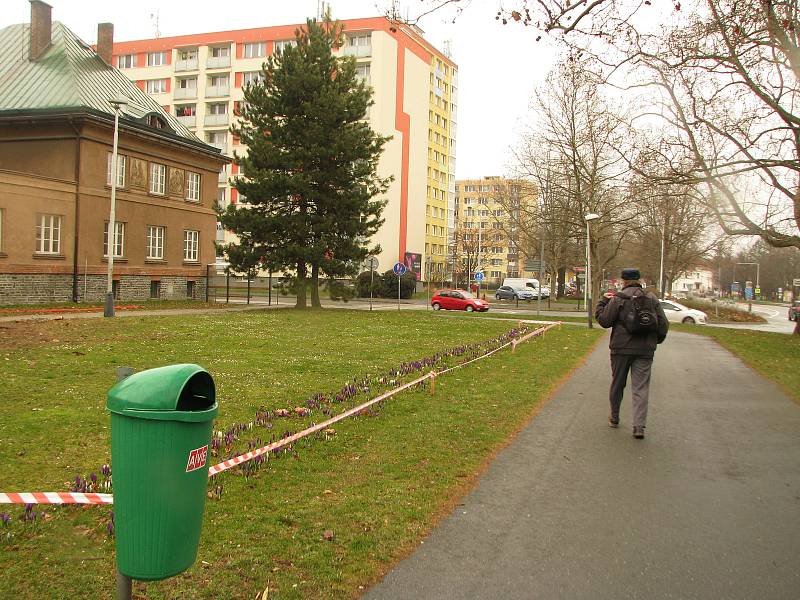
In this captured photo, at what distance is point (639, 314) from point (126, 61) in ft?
262

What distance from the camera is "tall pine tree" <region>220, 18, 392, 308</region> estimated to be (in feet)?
Result: 100

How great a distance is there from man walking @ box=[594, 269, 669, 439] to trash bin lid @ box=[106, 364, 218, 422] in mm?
5622

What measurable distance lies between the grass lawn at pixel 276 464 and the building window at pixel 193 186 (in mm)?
23999

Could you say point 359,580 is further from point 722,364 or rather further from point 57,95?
point 57,95

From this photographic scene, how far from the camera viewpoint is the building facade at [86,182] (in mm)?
28375

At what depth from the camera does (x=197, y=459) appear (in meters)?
3.22

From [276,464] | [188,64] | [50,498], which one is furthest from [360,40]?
[50,498]

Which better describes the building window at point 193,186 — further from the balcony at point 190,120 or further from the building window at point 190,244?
the balcony at point 190,120

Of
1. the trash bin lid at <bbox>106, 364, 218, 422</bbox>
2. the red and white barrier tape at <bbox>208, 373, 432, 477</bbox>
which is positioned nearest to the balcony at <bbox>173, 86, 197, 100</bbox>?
the red and white barrier tape at <bbox>208, 373, 432, 477</bbox>

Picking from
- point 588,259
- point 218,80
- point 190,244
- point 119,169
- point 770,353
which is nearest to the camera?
point 770,353

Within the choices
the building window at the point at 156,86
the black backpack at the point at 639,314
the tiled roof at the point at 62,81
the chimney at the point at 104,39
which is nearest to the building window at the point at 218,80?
the building window at the point at 156,86

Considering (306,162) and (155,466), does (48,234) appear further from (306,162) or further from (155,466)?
(155,466)

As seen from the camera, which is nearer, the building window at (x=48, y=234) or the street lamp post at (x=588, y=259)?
the building window at (x=48, y=234)

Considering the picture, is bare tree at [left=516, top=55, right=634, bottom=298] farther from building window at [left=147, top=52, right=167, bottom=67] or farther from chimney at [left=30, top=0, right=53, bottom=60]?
building window at [left=147, top=52, right=167, bottom=67]
